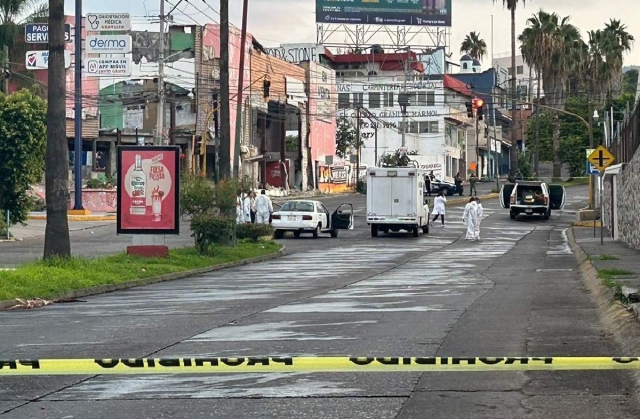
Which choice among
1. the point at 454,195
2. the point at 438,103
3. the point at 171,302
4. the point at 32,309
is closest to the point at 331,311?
the point at 171,302

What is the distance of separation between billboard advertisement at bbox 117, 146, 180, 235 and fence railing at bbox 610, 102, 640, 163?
521 inches

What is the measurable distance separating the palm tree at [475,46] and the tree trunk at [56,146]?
390 feet

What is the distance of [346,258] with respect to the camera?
1293 inches

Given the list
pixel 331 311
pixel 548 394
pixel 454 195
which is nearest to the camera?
pixel 548 394

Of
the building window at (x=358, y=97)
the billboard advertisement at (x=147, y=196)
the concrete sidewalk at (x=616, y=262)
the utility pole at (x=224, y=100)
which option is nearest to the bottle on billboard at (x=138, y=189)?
the billboard advertisement at (x=147, y=196)

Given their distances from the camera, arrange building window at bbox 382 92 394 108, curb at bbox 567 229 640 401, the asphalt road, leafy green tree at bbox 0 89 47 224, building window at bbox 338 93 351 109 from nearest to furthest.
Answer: the asphalt road → curb at bbox 567 229 640 401 → leafy green tree at bbox 0 89 47 224 → building window at bbox 338 93 351 109 → building window at bbox 382 92 394 108

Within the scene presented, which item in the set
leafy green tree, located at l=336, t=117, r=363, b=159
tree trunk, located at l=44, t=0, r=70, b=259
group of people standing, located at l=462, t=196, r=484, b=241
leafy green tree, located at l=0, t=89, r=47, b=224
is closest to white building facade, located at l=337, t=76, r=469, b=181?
leafy green tree, located at l=336, t=117, r=363, b=159

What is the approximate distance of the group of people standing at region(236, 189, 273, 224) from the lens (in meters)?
44.2

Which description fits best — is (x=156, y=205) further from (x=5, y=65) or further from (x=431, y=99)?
(x=431, y=99)

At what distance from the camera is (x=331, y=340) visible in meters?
12.8

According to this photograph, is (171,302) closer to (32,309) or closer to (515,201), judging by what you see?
(32,309)

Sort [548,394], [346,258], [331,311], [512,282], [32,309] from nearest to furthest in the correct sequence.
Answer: [548,394] → [331,311] → [32,309] → [512,282] → [346,258]

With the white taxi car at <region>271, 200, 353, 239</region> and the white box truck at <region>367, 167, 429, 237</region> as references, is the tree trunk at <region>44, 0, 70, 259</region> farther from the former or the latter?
the white box truck at <region>367, 167, 429, 237</region>

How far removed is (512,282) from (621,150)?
19.1 meters
